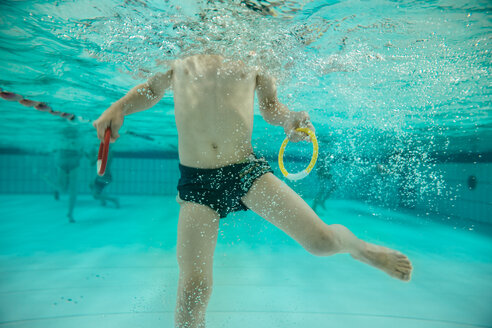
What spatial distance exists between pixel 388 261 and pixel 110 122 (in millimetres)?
3057

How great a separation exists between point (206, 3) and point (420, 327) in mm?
5826

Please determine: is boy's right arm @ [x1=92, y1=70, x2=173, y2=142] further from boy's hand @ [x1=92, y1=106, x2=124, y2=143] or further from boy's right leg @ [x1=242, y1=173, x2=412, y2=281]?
boy's right leg @ [x1=242, y1=173, x2=412, y2=281]

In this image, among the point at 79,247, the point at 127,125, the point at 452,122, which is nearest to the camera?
the point at 79,247

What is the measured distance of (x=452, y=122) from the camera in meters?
13.9

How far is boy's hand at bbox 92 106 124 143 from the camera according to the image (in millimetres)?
2734

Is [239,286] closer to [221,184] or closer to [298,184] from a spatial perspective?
[221,184]

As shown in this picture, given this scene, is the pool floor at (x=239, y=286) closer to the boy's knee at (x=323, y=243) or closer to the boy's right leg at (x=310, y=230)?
the boy's right leg at (x=310, y=230)

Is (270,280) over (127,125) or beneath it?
beneath

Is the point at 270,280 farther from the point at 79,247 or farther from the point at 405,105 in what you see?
the point at 405,105

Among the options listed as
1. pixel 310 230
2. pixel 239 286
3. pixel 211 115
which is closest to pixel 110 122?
pixel 211 115

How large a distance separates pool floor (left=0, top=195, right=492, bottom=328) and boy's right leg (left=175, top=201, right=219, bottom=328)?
1420 millimetres

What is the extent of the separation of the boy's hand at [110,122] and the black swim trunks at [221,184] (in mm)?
805

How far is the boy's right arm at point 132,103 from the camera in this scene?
279 centimetres

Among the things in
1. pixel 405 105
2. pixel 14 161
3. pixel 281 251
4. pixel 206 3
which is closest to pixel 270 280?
pixel 281 251
